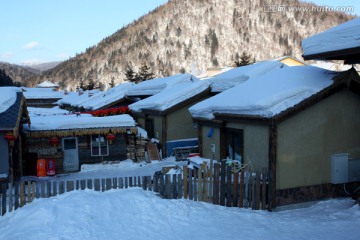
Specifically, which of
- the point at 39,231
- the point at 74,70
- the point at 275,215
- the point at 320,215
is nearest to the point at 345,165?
the point at 320,215

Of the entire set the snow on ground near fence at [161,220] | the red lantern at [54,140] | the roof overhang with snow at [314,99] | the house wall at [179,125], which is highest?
the roof overhang with snow at [314,99]

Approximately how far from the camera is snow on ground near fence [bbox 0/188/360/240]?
25.8ft

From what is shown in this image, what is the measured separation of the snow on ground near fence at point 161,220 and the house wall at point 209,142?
4.39 m

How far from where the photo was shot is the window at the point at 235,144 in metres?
12.1

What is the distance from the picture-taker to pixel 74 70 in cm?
14825

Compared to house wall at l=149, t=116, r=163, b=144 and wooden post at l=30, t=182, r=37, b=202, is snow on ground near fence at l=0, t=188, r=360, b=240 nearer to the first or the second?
wooden post at l=30, t=182, r=37, b=202

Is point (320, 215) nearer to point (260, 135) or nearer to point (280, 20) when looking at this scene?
point (260, 135)

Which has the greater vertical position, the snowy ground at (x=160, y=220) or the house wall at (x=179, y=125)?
the house wall at (x=179, y=125)

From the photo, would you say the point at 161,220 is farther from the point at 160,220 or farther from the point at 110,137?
the point at 110,137

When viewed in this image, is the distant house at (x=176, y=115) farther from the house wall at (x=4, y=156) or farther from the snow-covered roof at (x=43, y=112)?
the snow-covered roof at (x=43, y=112)

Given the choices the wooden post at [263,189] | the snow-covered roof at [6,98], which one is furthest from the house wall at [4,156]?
the wooden post at [263,189]

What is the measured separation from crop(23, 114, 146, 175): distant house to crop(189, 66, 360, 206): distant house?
9.53 meters

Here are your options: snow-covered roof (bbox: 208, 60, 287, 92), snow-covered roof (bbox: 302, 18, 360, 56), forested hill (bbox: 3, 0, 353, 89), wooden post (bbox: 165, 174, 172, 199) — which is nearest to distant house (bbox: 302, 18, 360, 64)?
snow-covered roof (bbox: 302, 18, 360, 56)

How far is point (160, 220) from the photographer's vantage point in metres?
8.70
